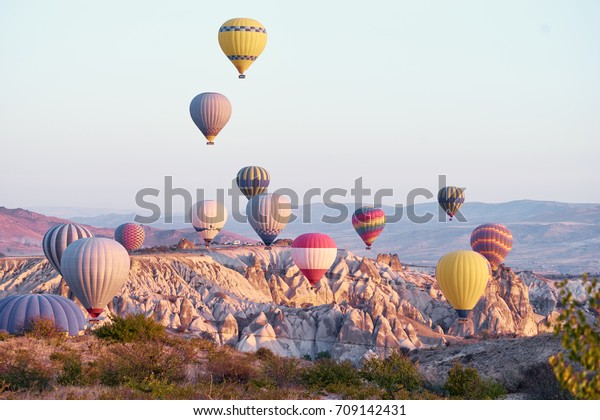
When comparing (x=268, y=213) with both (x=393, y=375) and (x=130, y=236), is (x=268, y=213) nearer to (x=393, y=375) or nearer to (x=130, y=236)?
(x=130, y=236)

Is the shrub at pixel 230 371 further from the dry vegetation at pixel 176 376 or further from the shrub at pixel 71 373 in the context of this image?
the shrub at pixel 71 373

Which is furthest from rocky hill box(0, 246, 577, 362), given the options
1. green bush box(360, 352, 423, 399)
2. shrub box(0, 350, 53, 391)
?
shrub box(0, 350, 53, 391)

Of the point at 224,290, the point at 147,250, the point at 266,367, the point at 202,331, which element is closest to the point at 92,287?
the point at 202,331

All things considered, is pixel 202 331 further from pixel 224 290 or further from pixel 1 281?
A: pixel 1 281

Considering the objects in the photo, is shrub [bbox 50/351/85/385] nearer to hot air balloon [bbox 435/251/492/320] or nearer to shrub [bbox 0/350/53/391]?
shrub [bbox 0/350/53/391]

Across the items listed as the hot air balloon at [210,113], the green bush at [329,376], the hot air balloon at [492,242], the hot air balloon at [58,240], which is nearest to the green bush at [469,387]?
the green bush at [329,376]

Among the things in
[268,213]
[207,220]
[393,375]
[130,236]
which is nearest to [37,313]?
[393,375]
